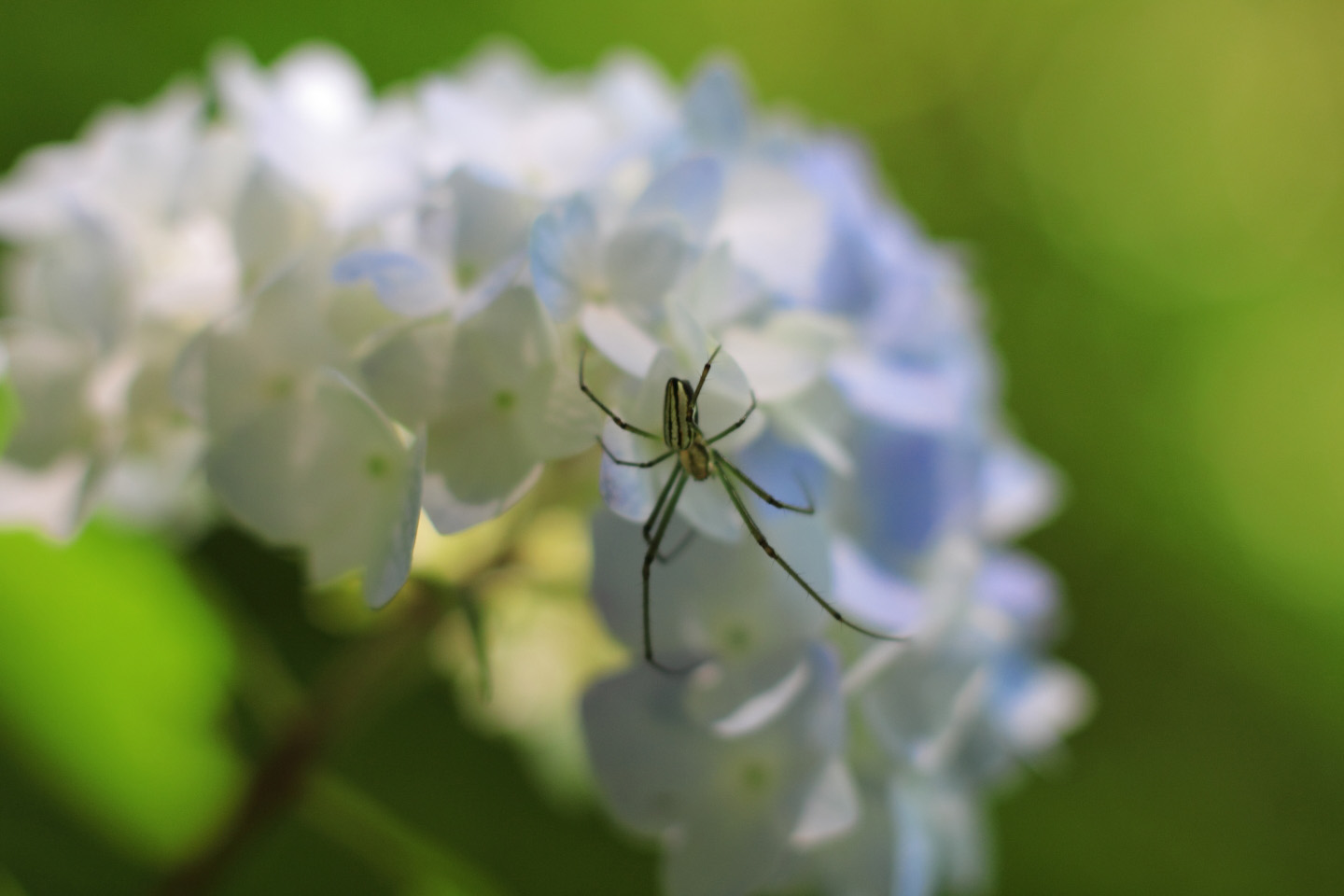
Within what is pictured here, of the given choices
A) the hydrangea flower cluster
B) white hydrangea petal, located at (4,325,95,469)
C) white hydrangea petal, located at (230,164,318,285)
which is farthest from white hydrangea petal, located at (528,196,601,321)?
white hydrangea petal, located at (4,325,95,469)

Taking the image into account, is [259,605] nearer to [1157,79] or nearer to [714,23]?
[714,23]

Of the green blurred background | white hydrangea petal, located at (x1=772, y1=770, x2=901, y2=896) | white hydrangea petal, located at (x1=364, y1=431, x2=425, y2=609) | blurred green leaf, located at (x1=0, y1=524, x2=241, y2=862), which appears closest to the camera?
white hydrangea petal, located at (x1=364, y1=431, x2=425, y2=609)

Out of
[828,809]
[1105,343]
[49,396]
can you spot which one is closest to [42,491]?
[49,396]

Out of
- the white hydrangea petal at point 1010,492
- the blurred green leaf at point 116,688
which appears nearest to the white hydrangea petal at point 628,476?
the white hydrangea petal at point 1010,492

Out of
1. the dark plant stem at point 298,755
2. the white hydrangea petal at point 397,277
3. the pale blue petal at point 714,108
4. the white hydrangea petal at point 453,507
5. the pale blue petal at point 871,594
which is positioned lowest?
the dark plant stem at point 298,755

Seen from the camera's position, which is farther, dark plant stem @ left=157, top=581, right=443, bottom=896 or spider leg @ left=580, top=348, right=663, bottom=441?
dark plant stem @ left=157, top=581, right=443, bottom=896

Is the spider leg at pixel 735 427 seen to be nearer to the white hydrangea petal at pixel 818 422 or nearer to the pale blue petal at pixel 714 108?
the white hydrangea petal at pixel 818 422

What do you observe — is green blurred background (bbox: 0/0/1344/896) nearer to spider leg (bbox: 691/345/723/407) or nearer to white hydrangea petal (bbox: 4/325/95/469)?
white hydrangea petal (bbox: 4/325/95/469)
